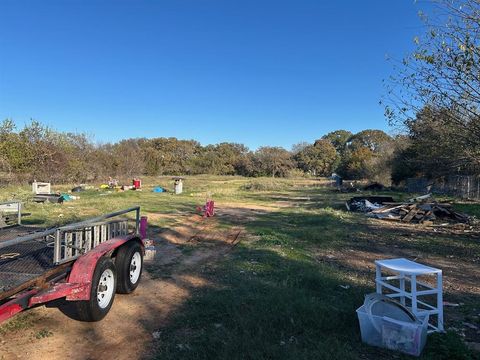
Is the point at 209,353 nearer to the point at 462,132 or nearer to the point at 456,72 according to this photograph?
the point at 456,72

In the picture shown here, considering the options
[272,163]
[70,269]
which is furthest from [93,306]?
[272,163]

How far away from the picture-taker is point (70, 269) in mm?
4770

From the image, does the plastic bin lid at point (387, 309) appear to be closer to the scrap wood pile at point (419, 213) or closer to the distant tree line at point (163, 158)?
the scrap wood pile at point (419, 213)

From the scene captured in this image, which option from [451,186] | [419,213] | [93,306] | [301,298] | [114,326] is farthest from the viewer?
[451,186]

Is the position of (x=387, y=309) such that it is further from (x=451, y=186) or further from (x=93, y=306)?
(x=451, y=186)

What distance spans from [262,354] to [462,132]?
9.81 meters

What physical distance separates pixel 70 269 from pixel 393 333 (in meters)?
3.74

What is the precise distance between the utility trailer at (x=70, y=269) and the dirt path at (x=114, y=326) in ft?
0.62

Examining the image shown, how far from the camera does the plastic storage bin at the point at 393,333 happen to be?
390 centimetres

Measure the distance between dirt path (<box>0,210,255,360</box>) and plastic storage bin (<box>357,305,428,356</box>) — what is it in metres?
2.32

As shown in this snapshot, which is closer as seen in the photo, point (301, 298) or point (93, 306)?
point (93, 306)

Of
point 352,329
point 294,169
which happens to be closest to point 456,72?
point 352,329

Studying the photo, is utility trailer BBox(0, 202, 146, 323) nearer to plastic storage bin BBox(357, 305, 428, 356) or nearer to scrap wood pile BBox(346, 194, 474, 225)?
plastic storage bin BBox(357, 305, 428, 356)

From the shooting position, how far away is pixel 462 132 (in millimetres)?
10992
